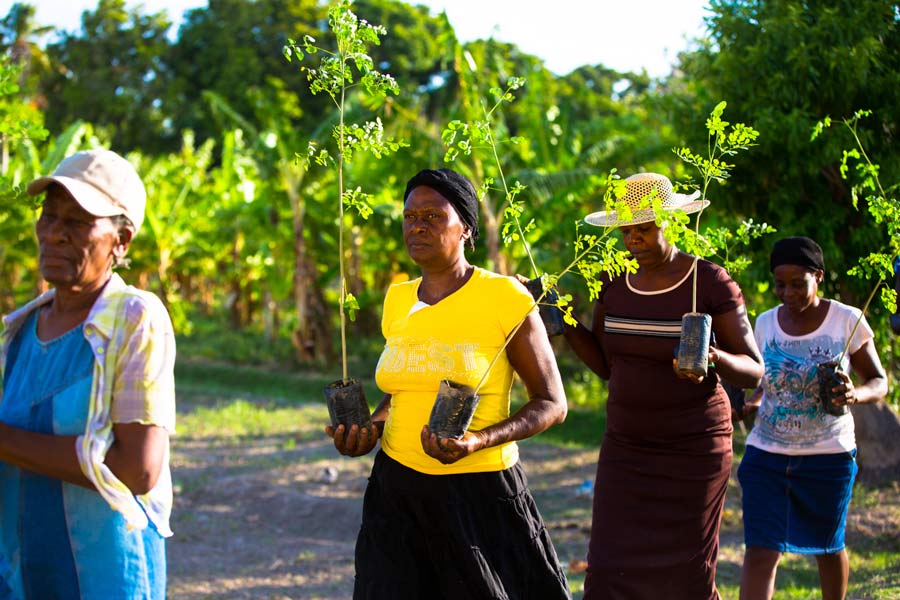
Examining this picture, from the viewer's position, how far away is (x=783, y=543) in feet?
13.7

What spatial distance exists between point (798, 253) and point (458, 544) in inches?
86.3

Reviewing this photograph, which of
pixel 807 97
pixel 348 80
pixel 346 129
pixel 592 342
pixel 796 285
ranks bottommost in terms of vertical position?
pixel 592 342

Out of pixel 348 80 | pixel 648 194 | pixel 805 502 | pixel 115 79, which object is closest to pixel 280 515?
pixel 805 502

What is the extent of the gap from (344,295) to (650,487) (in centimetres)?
143

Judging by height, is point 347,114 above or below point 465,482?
above

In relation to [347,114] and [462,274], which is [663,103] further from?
[347,114]

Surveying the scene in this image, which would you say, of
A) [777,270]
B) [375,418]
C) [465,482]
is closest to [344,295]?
[375,418]

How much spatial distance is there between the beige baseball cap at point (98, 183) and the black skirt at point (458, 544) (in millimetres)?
1262

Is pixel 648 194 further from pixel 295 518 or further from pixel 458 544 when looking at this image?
pixel 295 518

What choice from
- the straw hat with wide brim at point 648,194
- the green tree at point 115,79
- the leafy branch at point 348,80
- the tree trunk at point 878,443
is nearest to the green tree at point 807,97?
the tree trunk at point 878,443

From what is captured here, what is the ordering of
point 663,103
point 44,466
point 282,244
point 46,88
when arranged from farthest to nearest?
point 46,88 → point 282,244 → point 663,103 → point 44,466

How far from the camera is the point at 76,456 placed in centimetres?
209

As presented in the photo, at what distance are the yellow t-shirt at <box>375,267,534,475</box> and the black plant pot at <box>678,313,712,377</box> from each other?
26.7 inches

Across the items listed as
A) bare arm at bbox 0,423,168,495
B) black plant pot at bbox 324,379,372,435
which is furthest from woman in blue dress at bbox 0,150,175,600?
black plant pot at bbox 324,379,372,435
